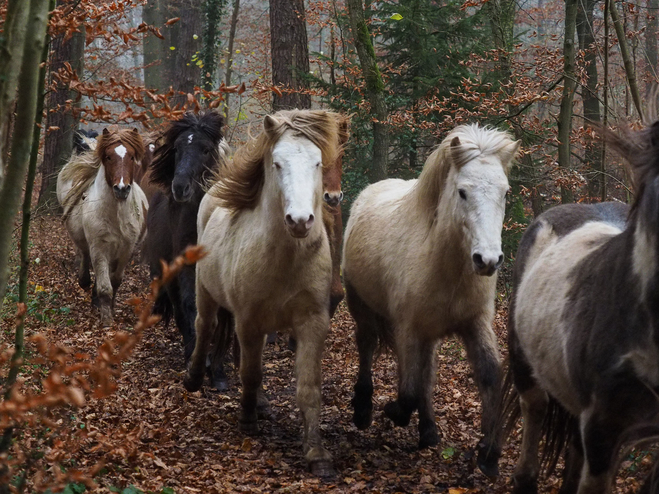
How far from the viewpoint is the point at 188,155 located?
26.5 ft

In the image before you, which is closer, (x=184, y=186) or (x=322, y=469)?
(x=322, y=469)

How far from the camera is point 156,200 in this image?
9430 millimetres

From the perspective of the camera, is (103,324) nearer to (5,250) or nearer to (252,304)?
(252,304)

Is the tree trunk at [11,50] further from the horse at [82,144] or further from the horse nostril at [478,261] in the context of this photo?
the horse at [82,144]

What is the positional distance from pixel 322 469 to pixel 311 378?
0.66 m

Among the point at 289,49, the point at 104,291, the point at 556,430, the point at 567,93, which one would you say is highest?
the point at 289,49

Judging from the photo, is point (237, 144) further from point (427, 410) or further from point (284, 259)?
point (427, 410)

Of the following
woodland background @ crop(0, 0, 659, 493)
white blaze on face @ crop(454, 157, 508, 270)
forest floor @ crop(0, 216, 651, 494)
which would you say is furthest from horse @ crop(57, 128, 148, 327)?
white blaze on face @ crop(454, 157, 508, 270)

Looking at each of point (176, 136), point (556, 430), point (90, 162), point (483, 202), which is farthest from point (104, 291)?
point (556, 430)

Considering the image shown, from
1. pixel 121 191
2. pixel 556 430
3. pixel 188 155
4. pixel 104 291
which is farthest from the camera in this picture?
pixel 104 291

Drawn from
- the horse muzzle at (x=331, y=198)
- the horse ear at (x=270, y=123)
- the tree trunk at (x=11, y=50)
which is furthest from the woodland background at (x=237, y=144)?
the horse muzzle at (x=331, y=198)

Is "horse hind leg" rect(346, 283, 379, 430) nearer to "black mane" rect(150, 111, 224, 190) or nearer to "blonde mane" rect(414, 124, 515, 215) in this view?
"blonde mane" rect(414, 124, 515, 215)

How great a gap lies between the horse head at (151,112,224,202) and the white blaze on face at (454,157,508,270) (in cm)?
343

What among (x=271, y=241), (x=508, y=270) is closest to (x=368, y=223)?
(x=271, y=241)
